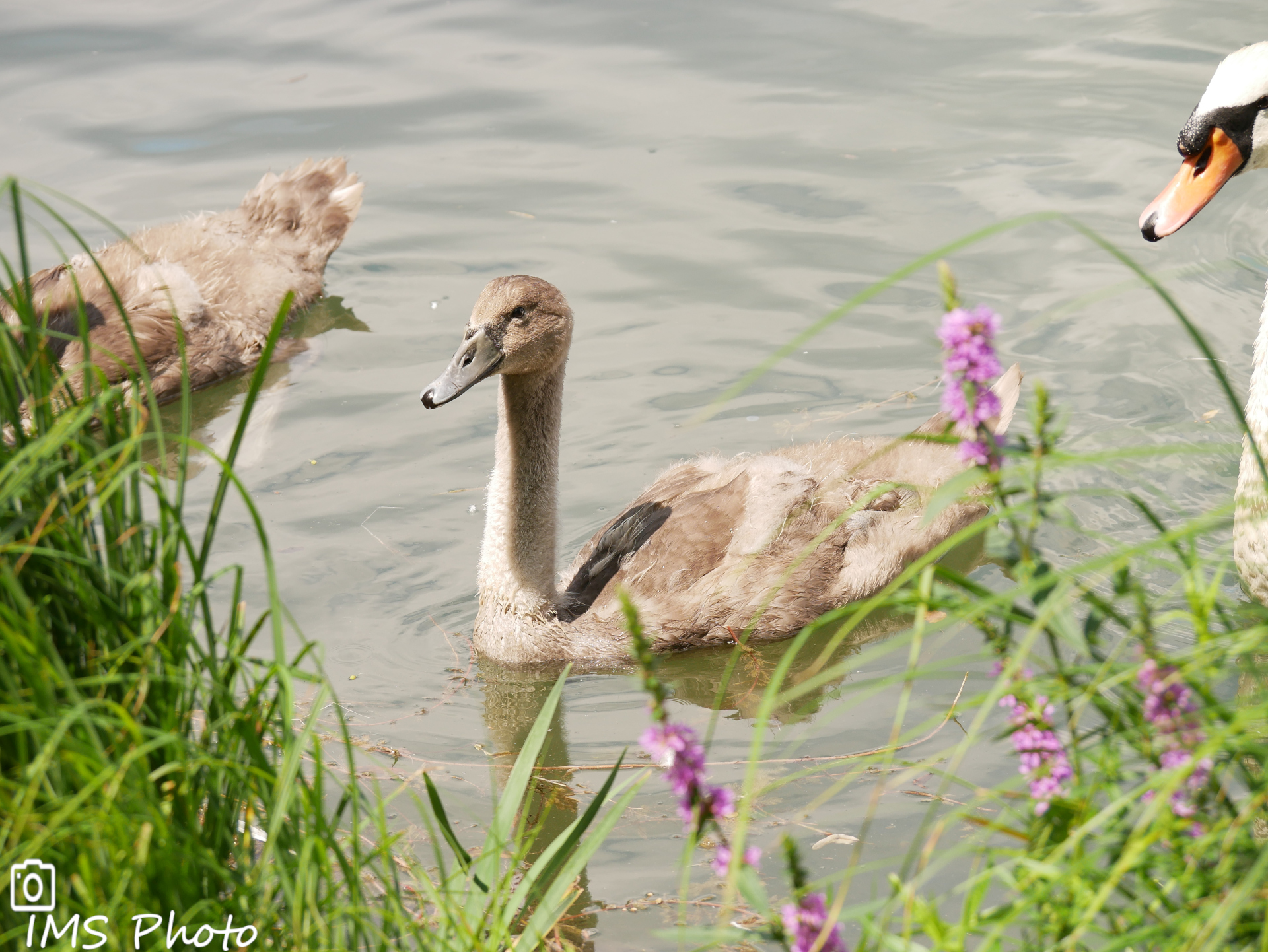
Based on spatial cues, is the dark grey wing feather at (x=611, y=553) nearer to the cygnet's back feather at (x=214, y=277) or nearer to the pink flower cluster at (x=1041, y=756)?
the cygnet's back feather at (x=214, y=277)

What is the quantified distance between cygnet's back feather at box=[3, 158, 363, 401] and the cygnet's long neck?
188 centimetres

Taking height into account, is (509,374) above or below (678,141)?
below

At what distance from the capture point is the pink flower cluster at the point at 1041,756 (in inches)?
81.9

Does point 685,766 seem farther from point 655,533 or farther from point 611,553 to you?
point 611,553

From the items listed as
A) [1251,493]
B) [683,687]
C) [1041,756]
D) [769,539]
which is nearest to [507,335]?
[769,539]

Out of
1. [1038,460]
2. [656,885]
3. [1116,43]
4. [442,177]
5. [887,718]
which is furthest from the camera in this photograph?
[1116,43]

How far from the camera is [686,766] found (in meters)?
1.98

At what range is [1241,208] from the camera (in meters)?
7.69

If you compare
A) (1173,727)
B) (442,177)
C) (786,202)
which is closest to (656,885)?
(1173,727)

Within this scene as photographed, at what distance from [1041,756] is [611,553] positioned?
3393mm

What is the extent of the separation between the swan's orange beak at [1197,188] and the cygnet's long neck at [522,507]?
7.86ft

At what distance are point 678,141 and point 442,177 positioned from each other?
153 cm

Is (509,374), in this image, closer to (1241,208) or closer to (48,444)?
(48,444)

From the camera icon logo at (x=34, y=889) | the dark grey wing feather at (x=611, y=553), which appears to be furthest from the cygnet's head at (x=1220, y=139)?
the camera icon logo at (x=34, y=889)
